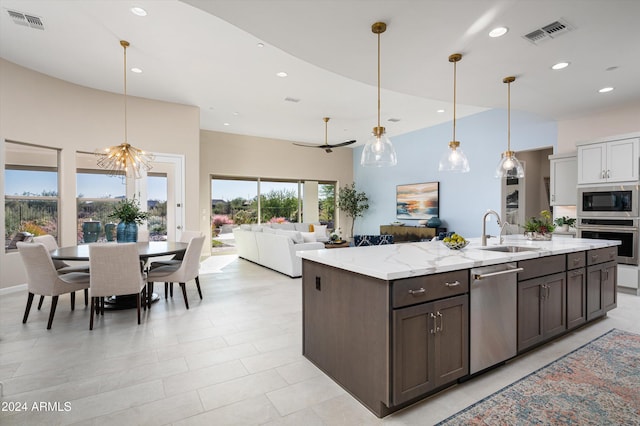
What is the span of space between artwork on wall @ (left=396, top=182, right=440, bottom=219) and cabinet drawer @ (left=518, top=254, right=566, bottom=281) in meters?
5.35

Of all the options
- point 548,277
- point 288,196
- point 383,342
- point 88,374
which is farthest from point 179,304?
point 288,196

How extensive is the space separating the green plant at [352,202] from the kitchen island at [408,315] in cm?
759

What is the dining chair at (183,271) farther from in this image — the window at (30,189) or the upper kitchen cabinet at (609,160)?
the upper kitchen cabinet at (609,160)

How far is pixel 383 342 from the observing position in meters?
1.87

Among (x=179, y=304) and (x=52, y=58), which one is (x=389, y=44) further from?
(x=52, y=58)

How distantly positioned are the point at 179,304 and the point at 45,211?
3.28 m

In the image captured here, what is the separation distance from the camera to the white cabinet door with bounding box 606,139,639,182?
446cm

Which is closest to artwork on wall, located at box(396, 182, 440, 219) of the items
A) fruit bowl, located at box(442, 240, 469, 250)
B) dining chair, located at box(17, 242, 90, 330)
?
fruit bowl, located at box(442, 240, 469, 250)

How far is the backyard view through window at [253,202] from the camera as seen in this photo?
29.7ft

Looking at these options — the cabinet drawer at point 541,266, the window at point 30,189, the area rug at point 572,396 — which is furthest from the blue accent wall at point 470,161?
the window at point 30,189

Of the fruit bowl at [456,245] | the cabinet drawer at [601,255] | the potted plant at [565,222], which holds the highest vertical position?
the potted plant at [565,222]

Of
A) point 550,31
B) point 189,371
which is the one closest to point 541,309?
point 550,31

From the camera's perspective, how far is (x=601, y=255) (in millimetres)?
3467

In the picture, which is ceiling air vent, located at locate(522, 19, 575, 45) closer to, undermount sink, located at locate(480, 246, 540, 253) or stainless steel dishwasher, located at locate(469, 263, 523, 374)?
undermount sink, located at locate(480, 246, 540, 253)
